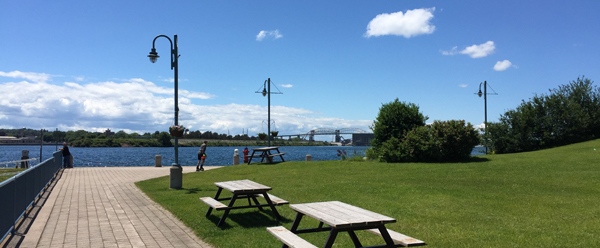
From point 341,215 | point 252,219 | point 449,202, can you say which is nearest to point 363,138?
point 449,202

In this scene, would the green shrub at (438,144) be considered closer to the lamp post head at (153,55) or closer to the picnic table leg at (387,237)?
the lamp post head at (153,55)

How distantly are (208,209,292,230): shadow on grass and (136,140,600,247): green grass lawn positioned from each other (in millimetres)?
21

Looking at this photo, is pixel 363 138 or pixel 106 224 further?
pixel 363 138

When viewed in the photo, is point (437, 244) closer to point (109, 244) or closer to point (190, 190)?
point (109, 244)

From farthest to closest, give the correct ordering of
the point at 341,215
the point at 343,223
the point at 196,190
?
1. the point at 196,190
2. the point at 341,215
3. the point at 343,223

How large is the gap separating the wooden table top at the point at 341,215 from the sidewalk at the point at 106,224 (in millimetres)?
2087

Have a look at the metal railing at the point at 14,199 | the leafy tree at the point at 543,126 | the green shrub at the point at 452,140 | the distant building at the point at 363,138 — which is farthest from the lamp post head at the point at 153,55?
the distant building at the point at 363,138

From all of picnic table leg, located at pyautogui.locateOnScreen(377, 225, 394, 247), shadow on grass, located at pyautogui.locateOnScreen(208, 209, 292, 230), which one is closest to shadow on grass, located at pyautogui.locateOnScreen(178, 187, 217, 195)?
shadow on grass, located at pyautogui.locateOnScreen(208, 209, 292, 230)

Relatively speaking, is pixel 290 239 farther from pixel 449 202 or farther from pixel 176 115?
pixel 176 115

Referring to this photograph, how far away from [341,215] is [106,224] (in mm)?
5486

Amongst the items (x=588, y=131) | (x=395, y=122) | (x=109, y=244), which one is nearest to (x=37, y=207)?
(x=109, y=244)

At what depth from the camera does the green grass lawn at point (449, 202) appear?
262 inches

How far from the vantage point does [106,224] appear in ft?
26.9

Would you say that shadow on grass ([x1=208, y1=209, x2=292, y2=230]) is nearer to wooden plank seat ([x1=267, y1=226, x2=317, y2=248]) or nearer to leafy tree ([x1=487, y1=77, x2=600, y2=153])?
wooden plank seat ([x1=267, y1=226, x2=317, y2=248])
